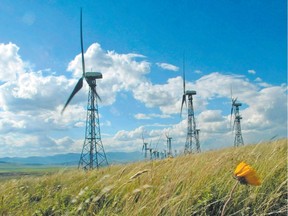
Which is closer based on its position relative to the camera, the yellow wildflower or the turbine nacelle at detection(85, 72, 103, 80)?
the yellow wildflower

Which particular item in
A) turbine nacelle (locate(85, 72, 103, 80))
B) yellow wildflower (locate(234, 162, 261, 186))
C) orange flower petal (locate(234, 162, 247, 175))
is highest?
turbine nacelle (locate(85, 72, 103, 80))

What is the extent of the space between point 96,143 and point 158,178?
3267cm

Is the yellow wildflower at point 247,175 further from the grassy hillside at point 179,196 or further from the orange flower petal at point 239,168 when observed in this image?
the grassy hillside at point 179,196

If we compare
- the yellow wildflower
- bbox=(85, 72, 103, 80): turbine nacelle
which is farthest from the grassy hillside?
bbox=(85, 72, 103, 80): turbine nacelle

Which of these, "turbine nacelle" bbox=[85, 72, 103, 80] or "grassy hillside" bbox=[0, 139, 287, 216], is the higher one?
"turbine nacelle" bbox=[85, 72, 103, 80]

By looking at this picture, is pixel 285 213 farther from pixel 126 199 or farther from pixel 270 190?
pixel 126 199

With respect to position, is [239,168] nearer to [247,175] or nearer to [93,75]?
[247,175]

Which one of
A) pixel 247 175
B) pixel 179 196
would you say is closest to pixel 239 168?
pixel 247 175

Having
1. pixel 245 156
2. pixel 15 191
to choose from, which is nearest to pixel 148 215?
pixel 245 156

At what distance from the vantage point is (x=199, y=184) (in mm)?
4105

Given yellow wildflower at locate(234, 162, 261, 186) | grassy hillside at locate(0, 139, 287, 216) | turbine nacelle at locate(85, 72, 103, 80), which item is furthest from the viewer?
turbine nacelle at locate(85, 72, 103, 80)

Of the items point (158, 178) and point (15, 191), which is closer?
point (158, 178)

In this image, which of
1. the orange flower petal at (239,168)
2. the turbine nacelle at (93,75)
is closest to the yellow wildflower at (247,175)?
the orange flower petal at (239,168)

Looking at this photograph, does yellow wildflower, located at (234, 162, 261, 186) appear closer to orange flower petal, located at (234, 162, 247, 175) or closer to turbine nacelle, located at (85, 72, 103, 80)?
orange flower petal, located at (234, 162, 247, 175)
